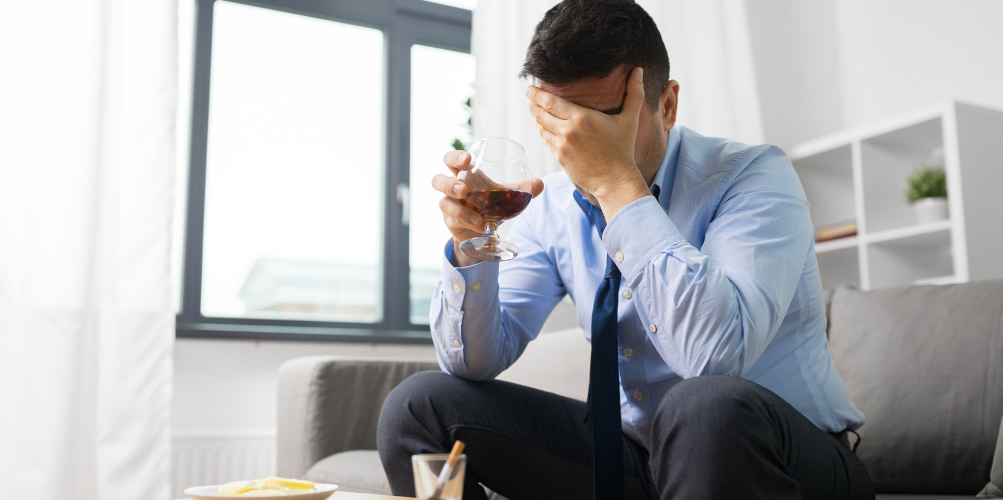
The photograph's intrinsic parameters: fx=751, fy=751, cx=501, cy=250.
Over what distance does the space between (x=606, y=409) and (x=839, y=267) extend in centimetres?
238

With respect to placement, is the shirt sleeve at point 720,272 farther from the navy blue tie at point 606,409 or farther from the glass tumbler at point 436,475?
the glass tumbler at point 436,475

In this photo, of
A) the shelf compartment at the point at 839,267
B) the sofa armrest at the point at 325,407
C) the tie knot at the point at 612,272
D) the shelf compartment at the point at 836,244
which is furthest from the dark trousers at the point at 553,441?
the shelf compartment at the point at 839,267

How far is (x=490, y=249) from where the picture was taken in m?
0.98

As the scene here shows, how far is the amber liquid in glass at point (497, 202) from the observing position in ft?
3.37

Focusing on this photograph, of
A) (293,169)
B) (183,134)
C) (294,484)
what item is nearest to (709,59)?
(293,169)

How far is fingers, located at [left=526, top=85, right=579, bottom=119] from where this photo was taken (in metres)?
1.08

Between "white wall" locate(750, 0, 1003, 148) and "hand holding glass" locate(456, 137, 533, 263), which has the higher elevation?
"white wall" locate(750, 0, 1003, 148)

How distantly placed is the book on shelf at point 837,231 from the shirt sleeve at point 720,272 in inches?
76.0

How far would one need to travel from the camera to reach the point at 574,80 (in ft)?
3.56

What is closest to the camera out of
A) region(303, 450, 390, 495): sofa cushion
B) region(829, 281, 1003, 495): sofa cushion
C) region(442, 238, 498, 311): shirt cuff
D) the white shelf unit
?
region(442, 238, 498, 311): shirt cuff

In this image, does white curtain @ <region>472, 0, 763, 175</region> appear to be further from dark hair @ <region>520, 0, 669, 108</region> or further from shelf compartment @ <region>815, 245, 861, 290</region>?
dark hair @ <region>520, 0, 669, 108</region>

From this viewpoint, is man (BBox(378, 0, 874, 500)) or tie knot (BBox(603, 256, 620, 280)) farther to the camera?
tie knot (BBox(603, 256, 620, 280))

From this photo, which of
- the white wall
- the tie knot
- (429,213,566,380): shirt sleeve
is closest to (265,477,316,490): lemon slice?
(429,213,566,380): shirt sleeve

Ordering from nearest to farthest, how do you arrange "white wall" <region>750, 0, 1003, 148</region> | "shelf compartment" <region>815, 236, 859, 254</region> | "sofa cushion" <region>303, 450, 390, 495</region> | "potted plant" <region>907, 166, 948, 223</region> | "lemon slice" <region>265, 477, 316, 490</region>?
"lemon slice" <region>265, 477, 316, 490</region> < "sofa cushion" <region>303, 450, 390, 495</region> < "potted plant" <region>907, 166, 948, 223</region> < "white wall" <region>750, 0, 1003, 148</region> < "shelf compartment" <region>815, 236, 859, 254</region>
